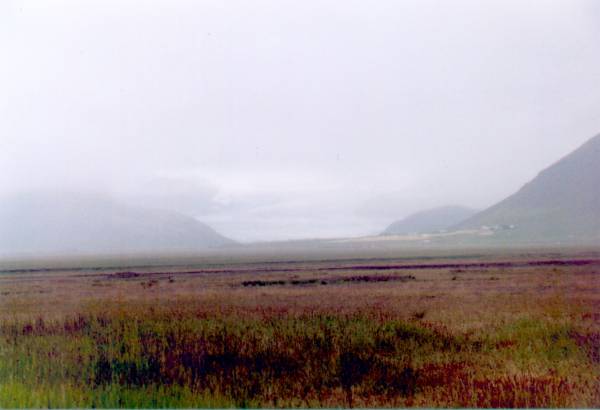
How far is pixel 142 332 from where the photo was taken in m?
18.6

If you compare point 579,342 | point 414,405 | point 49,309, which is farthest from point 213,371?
point 49,309

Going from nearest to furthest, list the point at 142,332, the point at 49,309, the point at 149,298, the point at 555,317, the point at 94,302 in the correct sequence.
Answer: the point at 142,332 < the point at 555,317 < the point at 49,309 < the point at 94,302 < the point at 149,298

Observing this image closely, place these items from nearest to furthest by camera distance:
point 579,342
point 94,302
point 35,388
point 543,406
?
point 543,406 → point 35,388 → point 579,342 → point 94,302

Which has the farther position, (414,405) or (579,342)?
(579,342)

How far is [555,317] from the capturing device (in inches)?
811

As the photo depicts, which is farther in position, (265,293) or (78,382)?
(265,293)

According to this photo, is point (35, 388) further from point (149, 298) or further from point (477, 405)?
point (149, 298)

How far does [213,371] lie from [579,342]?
36.5 ft

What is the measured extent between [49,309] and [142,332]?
12251 millimetres

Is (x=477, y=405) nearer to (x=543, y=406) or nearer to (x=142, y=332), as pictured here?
(x=543, y=406)

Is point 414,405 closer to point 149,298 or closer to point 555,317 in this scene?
point 555,317

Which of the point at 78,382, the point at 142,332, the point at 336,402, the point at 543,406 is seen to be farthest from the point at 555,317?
the point at 78,382

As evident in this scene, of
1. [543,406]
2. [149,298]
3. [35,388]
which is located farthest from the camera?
[149,298]

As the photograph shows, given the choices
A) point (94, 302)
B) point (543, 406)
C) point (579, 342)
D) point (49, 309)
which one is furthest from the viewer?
point (94, 302)
